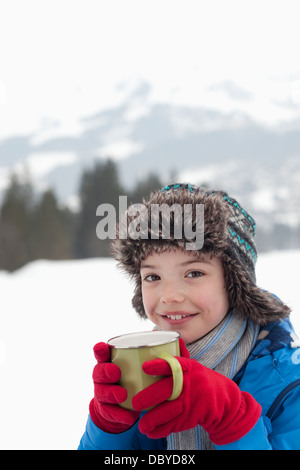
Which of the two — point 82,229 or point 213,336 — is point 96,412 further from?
point 82,229

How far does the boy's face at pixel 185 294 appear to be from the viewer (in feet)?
4.10

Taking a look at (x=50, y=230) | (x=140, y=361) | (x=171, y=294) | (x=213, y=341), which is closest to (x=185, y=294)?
(x=171, y=294)

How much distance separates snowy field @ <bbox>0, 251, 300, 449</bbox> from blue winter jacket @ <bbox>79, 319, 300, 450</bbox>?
0.27 m

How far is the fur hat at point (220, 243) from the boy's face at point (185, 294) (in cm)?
4

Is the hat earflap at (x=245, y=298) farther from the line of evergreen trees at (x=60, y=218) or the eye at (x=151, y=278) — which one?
the line of evergreen trees at (x=60, y=218)

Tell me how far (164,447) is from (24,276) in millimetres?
8495

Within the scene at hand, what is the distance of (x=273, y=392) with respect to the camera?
3.81 feet

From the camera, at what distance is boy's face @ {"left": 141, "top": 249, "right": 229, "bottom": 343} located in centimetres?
125

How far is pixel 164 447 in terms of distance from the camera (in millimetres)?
1375

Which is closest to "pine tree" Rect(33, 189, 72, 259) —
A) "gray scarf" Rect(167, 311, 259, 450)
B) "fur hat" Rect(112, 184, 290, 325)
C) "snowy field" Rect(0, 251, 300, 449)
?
"snowy field" Rect(0, 251, 300, 449)

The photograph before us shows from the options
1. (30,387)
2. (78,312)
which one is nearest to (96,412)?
(30,387)

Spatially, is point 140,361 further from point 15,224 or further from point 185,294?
point 15,224

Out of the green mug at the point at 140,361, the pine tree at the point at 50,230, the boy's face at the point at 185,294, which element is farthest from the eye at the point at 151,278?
the pine tree at the point at 50,230

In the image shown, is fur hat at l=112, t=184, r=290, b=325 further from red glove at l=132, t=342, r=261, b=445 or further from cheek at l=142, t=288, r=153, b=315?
red glove at l=132, t=342, r=261, b=445
